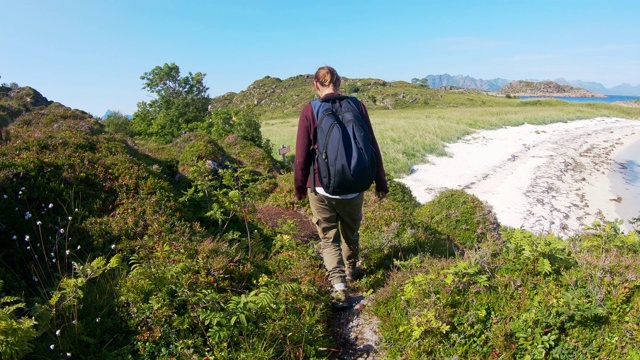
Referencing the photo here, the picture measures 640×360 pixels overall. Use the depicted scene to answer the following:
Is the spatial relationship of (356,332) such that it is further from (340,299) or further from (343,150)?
(343,150)

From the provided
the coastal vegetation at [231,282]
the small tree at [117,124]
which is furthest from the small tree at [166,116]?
the coastal vegetation at [231,282]

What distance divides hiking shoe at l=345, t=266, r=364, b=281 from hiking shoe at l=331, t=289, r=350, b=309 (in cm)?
47

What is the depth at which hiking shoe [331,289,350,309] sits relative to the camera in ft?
13.8

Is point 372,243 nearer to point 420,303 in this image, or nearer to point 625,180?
point 420,303

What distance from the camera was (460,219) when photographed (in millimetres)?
7488

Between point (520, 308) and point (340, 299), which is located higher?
point (520, 308)

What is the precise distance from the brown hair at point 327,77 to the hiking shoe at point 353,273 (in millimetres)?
2333

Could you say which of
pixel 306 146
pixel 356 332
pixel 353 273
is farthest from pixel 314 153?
pixel 356 332

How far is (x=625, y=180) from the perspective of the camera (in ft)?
57.5

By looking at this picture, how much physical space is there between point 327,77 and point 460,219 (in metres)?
4.89

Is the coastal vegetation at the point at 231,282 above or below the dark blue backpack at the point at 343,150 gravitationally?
below

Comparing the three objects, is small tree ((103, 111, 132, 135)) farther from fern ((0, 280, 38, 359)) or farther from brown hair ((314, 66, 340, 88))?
fern ((0, 280, 38, 359))

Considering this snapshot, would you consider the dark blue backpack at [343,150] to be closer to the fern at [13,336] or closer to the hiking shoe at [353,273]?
the hiking shoe at [353,273]

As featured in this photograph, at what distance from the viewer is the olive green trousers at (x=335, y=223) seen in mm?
4102
